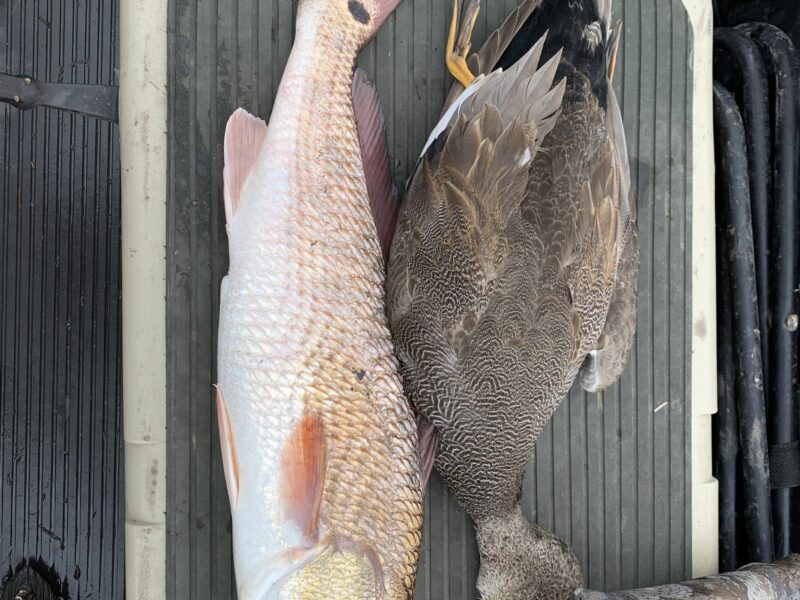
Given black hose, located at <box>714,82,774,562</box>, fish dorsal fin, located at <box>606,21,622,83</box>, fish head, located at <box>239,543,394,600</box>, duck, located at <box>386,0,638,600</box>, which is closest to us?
fish head, located at <box>239,543,394,600</box>

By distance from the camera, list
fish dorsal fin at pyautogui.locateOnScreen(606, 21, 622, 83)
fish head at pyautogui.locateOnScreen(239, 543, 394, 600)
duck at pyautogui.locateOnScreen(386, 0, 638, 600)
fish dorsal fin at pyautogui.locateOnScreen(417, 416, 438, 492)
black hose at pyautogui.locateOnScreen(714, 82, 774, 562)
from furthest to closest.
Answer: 1. black hose at pyautogui.locateOnScreen(714, 82, 774, 562)
2. fish dorsal fin at pyautogui.locateOnScreen(606, 21, 622, 83)
3. fish dorsal fin at pyautogui.locateOnScreen(417, 416, 438, 492)
4. duck at pyautogui.locateOnScreen(386, 0, 638, 600)
5. fish head at pyautogui.locateOnScreen(239, 543, 394, 600)

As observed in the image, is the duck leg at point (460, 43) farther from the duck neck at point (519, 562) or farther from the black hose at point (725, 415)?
the duck neck at point (519, 562)

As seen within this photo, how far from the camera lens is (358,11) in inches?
49.9

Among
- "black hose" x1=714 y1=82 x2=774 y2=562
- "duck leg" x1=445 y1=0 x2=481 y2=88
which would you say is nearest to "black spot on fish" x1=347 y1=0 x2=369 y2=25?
"duck leg" x1=445 y1=0 x2=481 y2=88

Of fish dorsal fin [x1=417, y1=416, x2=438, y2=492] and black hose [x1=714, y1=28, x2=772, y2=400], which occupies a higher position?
black hose [x1=714, y1=28, x2=772, y2=400]

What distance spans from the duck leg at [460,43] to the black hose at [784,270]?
85cm

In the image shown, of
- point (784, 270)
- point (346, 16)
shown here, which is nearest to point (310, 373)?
point (346, 16)

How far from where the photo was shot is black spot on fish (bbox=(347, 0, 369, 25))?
126cm

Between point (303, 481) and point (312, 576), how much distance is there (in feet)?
0.52

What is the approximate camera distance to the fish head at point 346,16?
1.24 metres

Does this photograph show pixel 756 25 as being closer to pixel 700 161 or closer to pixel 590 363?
pixel 700 161

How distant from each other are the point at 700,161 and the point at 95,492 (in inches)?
63.3

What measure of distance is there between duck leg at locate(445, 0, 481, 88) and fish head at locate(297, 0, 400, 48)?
0.60 ft

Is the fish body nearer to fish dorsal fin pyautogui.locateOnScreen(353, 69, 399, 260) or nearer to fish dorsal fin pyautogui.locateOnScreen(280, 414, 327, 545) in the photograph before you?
fish dorsal fin pyautogui.locateOnScreen(280, 414, 327, 545)
